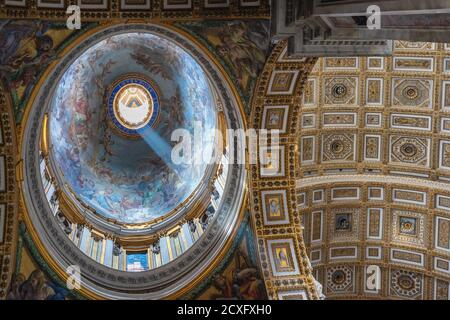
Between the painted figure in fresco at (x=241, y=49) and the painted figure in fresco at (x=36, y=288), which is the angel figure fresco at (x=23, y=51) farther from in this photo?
the painted figure in fresco at (x=36, y=288)

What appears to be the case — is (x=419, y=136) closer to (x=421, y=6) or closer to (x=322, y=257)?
(x=322, y=257)

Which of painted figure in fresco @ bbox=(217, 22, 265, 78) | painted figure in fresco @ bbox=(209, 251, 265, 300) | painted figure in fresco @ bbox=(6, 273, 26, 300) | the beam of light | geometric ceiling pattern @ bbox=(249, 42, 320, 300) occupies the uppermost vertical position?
the beam of light

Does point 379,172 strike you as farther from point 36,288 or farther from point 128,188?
point 36,288

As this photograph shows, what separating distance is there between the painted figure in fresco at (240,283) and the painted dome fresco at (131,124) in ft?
14.2

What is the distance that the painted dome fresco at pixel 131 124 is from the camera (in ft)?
71.3

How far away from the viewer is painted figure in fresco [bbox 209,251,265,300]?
17266mm

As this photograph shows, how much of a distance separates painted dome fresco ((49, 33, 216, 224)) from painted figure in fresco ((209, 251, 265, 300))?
433cm

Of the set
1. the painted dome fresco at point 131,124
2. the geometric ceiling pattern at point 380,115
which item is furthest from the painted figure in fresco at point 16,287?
the geometric ceiling pattern at point 380,115

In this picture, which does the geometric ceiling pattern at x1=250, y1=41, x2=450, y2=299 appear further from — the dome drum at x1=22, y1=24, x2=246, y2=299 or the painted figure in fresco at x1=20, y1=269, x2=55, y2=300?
the painted figure in fresco at x1=20, y1=269, x2=55, y2=300

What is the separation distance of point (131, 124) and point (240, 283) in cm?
910

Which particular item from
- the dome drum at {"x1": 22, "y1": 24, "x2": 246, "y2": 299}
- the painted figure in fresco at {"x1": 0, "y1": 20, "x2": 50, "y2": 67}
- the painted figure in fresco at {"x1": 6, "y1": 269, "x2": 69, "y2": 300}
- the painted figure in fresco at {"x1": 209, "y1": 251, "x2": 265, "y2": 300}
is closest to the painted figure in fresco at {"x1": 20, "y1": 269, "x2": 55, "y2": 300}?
the painted figure in fresco at {"x1": 6, "y1": 269, "x2": 69, "y2": 300}

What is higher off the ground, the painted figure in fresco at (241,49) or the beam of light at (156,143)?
the beam of light at (156,143)

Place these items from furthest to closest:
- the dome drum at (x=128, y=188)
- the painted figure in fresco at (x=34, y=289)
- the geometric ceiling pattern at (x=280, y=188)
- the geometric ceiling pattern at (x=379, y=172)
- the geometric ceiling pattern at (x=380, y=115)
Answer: the geometric ceiling pattern at (x=379, y=172) → the geometric ceiling pattern at (x=380, y=115) → the dome drum at (x=128, y=188) → the geometric ceiling pattern at (x=280, y=188) → the painted figure in fresco at (x=34, y=289)

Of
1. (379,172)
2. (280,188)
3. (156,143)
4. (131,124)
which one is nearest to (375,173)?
(379,172)
